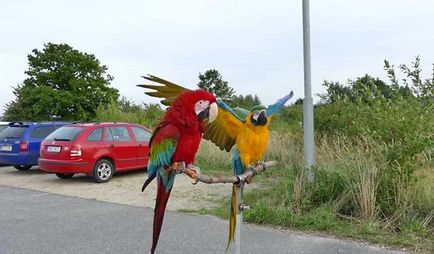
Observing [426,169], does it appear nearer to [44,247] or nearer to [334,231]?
[334,231]

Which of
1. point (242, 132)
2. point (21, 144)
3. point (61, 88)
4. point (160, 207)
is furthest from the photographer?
point (61, 88)

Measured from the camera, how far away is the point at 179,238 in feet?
18.6

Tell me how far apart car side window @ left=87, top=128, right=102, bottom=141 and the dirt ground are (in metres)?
1.08

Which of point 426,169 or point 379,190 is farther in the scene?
point 426,169

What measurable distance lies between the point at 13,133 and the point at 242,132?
35.4 ft

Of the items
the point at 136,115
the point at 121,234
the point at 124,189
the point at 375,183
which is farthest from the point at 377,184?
the point at 136,115

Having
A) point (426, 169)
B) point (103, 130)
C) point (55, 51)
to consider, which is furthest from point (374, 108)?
point (55, 51)

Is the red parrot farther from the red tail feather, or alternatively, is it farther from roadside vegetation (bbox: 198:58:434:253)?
roadside vegetation (bbox: 198:58:434:253)

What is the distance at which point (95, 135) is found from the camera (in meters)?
10.3

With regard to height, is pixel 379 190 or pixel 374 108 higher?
pixel 374 108

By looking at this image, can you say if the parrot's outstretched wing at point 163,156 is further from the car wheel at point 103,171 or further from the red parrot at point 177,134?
the car wheel at point 103,171

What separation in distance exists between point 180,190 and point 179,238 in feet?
11.6

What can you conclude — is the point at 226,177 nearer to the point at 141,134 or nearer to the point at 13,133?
the point at 141,134

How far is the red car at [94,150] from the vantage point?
9828 mm
